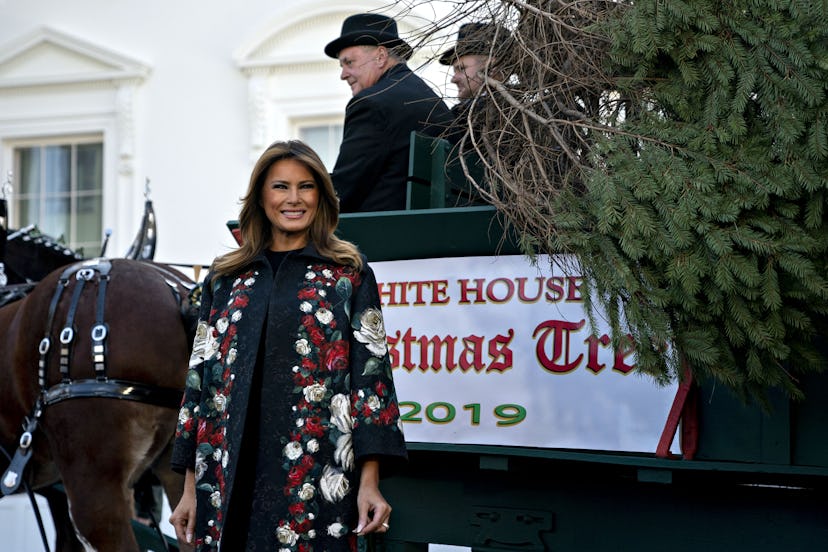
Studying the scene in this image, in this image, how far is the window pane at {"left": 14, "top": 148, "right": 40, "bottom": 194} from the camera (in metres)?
10.7

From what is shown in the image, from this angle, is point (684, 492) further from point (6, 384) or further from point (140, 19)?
point (140, 19)

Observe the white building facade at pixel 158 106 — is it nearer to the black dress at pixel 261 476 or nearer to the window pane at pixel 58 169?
the window pane at pixel 58 169

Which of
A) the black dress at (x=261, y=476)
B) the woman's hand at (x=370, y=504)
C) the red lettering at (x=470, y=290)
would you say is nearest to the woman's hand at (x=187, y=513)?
the black dress at (x=261, y=476)

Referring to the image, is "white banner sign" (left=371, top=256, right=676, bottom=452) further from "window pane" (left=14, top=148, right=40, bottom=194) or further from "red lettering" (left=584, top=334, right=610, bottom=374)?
"window pane" (left=14, top=148, right=40, bottom=194)

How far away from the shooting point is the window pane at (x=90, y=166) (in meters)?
10.5

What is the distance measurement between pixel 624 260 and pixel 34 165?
866 centimetres

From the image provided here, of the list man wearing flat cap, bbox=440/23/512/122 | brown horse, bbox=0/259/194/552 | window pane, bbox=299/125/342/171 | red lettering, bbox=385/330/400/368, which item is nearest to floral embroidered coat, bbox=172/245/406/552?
red lettering, bbox=385/330/400/368

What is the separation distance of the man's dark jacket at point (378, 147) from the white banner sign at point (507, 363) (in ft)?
1.64

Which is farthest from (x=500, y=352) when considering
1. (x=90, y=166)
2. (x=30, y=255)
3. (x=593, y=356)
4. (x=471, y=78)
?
(x=90, y=166)

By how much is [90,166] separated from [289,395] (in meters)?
8.17

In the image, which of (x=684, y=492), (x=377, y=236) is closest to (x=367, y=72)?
(x=377, y=236)

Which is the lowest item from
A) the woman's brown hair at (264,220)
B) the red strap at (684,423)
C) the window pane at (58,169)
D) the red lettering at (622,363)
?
the red strap at (684,423)

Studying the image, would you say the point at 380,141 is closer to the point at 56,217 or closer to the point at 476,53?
the point at 476,53

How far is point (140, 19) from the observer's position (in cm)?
1015
